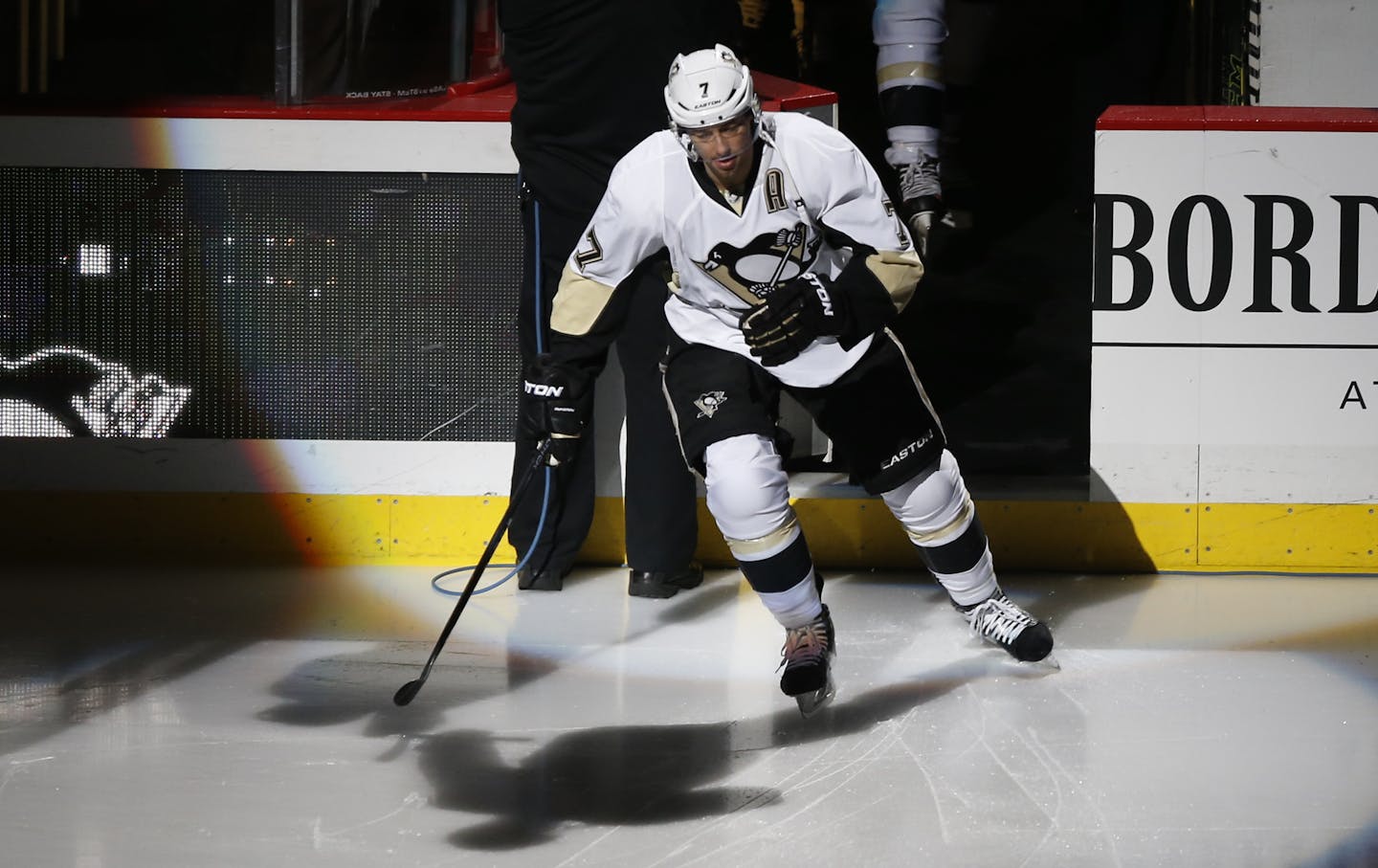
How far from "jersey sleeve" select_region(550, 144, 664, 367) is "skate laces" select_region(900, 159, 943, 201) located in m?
1.60

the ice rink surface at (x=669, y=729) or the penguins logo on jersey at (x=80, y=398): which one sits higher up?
the penguins logo on jersey at (x=80, y=398)

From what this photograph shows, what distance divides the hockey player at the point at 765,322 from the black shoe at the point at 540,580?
1.08 m

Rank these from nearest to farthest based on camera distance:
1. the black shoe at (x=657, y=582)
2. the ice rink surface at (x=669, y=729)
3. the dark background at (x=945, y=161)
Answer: the ice rink surface at (x=669, y=729), the black shoe at (x=657, y=582), the dark background at (x=945, y=161)

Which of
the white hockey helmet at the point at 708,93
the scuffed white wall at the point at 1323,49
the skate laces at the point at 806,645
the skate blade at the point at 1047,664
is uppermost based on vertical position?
the scuffed white wall at the point at 1323,49

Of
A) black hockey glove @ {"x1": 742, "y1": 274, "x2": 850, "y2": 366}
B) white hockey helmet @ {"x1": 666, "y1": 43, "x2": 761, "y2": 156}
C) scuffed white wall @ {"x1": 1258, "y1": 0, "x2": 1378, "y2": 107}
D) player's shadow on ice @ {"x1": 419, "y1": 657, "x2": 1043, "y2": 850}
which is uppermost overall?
scuffed white wall @ {"x1": 1258, "y1": 0, "x2": 1378, "y2": 107}

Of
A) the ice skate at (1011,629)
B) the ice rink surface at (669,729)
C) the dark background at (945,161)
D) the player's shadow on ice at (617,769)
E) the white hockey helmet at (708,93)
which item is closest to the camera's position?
the ice rink surface at (669,729)

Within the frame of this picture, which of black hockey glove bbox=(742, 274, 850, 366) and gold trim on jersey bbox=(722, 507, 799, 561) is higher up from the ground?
black hockey glove bbox=(742, 274, 850, 366)

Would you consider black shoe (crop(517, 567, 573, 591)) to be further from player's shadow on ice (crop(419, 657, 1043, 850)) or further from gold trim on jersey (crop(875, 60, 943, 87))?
gold trim on jersey (crop(875, 60, 943, 87))

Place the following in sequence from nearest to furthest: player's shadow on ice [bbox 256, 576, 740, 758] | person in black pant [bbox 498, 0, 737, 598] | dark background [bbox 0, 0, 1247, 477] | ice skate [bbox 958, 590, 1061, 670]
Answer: player's shadow on ice [bbox 256, 576, 740, 758]
ice skate [bbox 958, 590, 1061, 670]
person in black pant [bbox 498, 0, 737, 598]
dark background [bbox 0, 0, 1247, 477]

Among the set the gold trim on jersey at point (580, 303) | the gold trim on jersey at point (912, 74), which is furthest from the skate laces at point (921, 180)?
the gold trim on jersey at point (580, 303)

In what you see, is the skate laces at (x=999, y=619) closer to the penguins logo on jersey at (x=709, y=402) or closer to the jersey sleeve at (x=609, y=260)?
the penguins logo on jersey at (x=709, y=402)

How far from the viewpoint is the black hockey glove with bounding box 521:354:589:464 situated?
345cm

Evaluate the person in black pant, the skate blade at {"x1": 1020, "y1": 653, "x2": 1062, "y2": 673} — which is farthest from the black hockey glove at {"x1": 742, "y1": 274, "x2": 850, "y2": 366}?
the person in black pant

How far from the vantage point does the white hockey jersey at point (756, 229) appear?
3.40 meters
